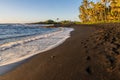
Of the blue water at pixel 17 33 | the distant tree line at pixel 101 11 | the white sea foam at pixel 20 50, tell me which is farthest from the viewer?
the distant tree line at pixel 101 11

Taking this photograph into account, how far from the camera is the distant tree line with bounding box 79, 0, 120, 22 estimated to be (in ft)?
222

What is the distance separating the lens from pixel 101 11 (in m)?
81.4

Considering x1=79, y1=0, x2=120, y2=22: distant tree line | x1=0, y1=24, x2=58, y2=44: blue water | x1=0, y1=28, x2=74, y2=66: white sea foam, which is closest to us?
x1=0, y1=28, x2=74, y2=66: white sea foam

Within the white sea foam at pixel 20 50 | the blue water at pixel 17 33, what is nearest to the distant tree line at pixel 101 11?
the blue water at pixel 17 33

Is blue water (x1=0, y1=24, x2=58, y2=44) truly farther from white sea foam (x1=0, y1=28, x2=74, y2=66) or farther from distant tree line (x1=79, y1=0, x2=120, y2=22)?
distant tree line (x1=79, y1=0, x2=120, y2=22)

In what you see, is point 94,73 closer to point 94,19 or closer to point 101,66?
point 101,66

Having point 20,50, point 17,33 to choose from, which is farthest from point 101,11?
point 20,50

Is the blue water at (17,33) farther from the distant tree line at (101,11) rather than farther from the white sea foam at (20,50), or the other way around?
the distant tree line at (101,11)

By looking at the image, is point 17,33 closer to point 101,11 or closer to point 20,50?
point 20,50

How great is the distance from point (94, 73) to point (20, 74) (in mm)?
2748

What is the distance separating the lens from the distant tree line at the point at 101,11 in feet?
222

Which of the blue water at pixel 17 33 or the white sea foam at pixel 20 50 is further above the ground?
the white sea foam at pixel 20 50

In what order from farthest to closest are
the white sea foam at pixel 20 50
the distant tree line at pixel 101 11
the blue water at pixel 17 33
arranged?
1. the distant tree line at pixel 101 11
2. the blue water at pixel 17 33
3. the white sea foam at pixel 20 50

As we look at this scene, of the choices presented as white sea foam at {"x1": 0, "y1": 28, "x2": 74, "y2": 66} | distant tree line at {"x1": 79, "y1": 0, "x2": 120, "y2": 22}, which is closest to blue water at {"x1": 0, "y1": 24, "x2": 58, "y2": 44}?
white sea foam at {"x1": 0, "y1": 28, "x2": 74, "y2": 66}
